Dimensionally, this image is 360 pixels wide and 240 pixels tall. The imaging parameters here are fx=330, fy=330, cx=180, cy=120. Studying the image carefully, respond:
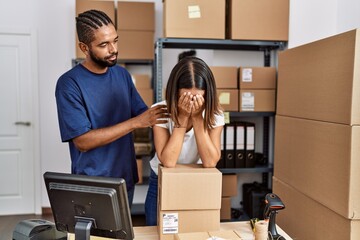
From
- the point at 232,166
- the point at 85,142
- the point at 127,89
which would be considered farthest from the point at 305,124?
the point at 232,166

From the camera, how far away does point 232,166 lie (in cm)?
262

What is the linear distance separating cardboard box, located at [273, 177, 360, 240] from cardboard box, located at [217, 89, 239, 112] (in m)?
0.89

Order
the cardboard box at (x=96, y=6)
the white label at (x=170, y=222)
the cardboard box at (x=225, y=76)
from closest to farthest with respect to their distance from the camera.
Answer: the white label at (x=170, y=222) < the cardboard box at (x=225, y=76) < the cardboard box at (x=96, y=6)

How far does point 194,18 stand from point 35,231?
5.61ft

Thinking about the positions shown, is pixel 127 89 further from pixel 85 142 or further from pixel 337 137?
pixel 337 137

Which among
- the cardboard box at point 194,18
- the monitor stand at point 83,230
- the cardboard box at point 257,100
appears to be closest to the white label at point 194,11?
the cardboard box at point 194,18

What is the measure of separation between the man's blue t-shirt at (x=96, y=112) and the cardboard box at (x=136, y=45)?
1493mm

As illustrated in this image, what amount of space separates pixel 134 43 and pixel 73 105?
1.77 metres

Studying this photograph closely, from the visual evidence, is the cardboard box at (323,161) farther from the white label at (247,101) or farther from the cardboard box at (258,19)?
the cardboard box at (258,19)

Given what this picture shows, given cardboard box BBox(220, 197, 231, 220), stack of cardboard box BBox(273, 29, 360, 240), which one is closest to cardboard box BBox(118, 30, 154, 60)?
cardboard box BBox(220, 197, 231, 220)

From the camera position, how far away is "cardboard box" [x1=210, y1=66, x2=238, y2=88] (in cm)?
246

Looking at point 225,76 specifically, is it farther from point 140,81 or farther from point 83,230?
point 83,230

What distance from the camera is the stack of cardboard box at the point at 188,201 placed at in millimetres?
1186

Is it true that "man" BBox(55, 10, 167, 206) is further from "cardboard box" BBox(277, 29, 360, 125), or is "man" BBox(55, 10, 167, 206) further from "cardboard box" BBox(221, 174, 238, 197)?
"cardboard box" BBox(221, 174, 238, 197)
